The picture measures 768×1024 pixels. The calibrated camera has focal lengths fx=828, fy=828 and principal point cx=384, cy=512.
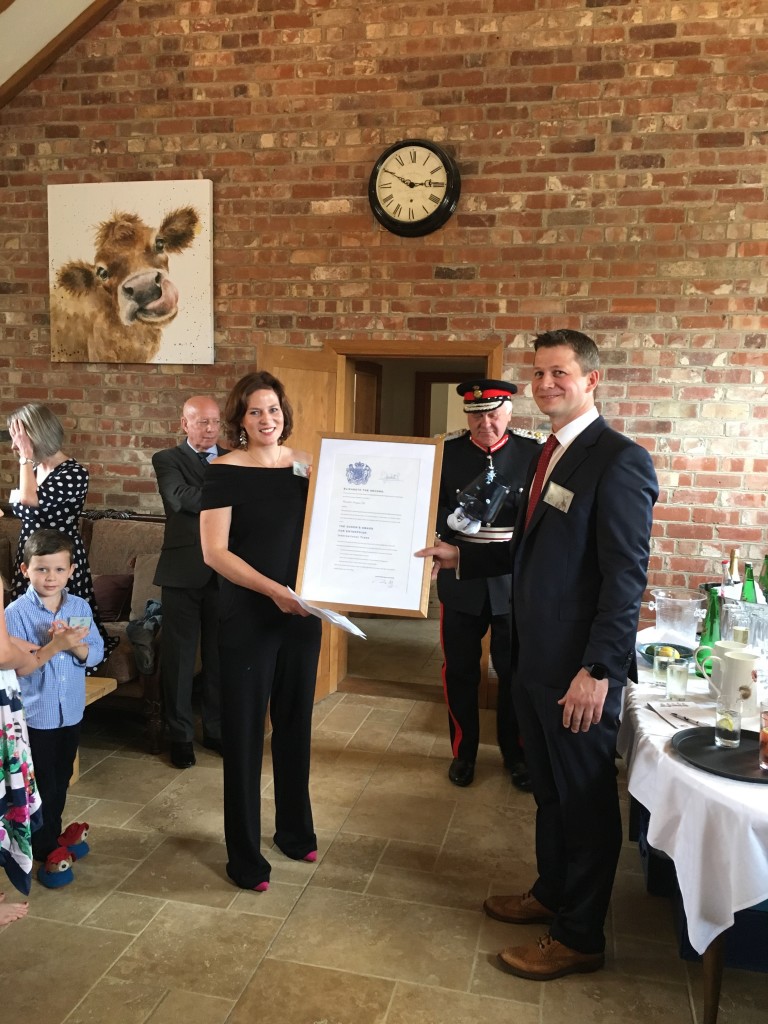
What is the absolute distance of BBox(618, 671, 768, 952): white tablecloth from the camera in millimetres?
1736

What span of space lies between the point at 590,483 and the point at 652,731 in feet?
2.08

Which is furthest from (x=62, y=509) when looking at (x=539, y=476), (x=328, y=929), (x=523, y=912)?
(x=523, y=912)

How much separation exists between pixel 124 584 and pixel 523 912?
2.64 m

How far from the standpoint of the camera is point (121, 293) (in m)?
4.72

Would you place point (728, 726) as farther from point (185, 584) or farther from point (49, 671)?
point (185, 584)

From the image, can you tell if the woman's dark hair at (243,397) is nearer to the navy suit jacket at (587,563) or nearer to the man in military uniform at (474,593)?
the navy suit jacket at (587,563)

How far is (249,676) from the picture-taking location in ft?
8.61

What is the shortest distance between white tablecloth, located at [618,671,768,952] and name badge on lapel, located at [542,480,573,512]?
2.00 ft

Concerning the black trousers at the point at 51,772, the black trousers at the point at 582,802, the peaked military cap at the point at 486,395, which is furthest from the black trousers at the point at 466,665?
the black trousers at the point at 51,772

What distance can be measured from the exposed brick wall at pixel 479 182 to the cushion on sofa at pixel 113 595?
62 cm

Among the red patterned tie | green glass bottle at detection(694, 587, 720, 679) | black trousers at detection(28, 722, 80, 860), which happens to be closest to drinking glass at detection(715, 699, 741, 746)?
green glass bottle at detection(694, 587, 720, 679)

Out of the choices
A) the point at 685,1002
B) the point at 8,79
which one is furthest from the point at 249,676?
the point at 8,79

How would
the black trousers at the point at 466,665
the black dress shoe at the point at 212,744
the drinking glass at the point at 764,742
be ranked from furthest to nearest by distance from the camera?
the black dress shoe at the point at 212,744 < the black trousers at the point at 466,665 < the drinking glass at the point at 764,742

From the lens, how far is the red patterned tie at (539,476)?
7.63 feet
